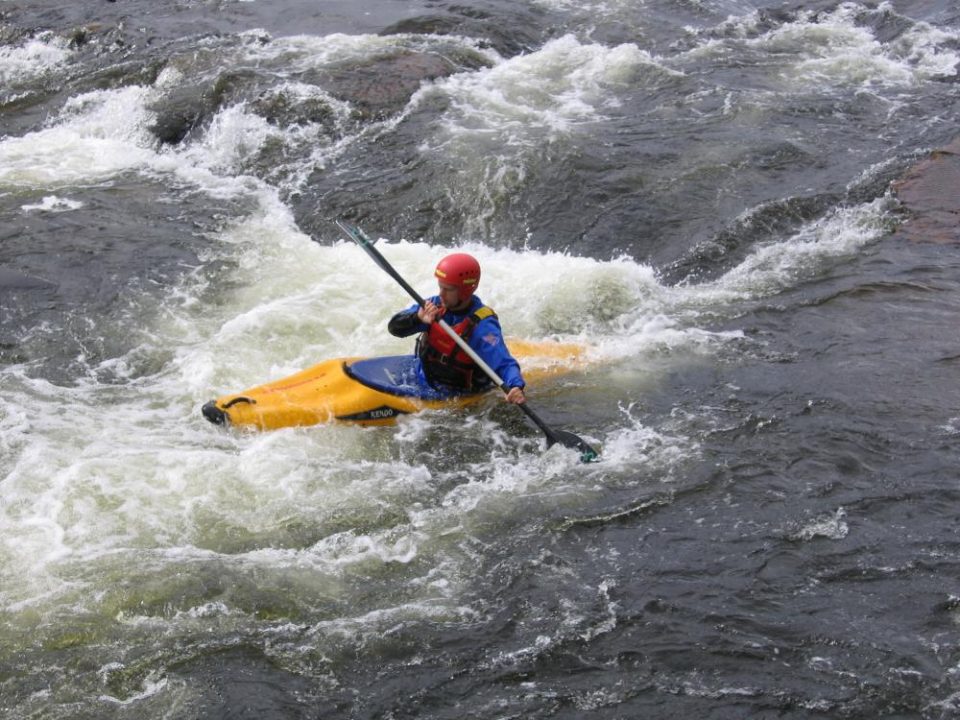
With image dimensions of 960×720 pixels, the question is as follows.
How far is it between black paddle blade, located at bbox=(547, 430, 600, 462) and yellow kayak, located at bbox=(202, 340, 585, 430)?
764mm

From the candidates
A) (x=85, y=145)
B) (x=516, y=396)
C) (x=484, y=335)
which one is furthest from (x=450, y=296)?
(x=85, y=145)

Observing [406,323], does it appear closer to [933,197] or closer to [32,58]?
[933,197]

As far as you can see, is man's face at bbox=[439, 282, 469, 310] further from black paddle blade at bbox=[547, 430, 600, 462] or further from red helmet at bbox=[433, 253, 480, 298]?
black paddle blade at bbox=[547, 430, 600, 462]

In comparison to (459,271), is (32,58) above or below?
above

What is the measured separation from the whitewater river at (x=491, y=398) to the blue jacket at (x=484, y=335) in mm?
466

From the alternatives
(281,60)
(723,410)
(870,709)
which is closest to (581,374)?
(723,410)

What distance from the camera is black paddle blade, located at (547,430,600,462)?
6008 millimetres

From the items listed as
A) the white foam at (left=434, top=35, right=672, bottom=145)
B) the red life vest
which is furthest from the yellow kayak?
the white foam at (left=434, top=35, right=672, bottom=145)

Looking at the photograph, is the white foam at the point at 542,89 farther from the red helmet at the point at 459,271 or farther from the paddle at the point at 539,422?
the paddle at the point at 539,422

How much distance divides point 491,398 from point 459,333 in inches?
22.3

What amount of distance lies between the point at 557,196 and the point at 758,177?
195 cm

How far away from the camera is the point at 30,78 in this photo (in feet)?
42.0

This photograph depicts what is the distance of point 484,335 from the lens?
20.8ft

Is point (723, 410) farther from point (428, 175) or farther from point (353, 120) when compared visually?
point (353, 120)
